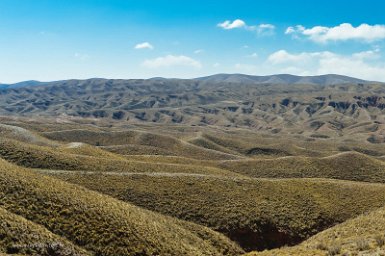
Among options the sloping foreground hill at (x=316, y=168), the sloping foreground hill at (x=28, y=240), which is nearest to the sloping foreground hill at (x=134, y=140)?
the sloping foreground hill at (x=316, y=168)

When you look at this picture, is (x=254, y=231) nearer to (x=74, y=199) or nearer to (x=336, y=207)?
(x=336, y=207)

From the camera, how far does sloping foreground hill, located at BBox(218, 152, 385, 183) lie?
3789 inches

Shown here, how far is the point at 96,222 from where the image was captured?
133 feet

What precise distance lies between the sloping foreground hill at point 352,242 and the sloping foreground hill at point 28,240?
53.3 ft

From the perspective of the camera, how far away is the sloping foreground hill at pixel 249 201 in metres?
54.8

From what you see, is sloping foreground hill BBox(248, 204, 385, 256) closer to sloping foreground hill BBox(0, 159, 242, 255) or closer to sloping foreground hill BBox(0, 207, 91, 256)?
sloping foreground hill BBox(0, 159, 242, 255)

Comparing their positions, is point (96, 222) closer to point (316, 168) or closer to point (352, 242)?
point (352, 242)

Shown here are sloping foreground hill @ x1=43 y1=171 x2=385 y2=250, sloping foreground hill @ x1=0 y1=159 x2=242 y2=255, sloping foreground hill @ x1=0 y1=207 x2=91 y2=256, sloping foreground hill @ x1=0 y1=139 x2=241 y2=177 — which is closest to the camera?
sloping foreground hill @ x1=0 y1=207 x2=91 y2=256

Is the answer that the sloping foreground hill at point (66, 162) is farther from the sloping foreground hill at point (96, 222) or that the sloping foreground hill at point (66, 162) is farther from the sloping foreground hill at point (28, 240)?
the sloping foreground hill at point (28, 240)

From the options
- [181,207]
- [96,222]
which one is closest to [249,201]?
[181,207]

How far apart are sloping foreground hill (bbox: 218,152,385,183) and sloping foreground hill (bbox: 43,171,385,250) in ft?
83.7

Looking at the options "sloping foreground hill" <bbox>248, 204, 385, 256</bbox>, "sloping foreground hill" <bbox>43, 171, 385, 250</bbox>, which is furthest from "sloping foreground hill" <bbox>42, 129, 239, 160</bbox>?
"sloping foreground hill" <bbox>248, 204, 385, 256</bbox>

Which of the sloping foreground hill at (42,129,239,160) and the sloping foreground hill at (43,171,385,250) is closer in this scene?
the sloping foreground hill at (43,171,385,250)

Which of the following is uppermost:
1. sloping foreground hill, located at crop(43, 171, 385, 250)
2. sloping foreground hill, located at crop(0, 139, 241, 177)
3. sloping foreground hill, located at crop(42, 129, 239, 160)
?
sloping foreground hill, located at crop(0, 139, 241, 177)
